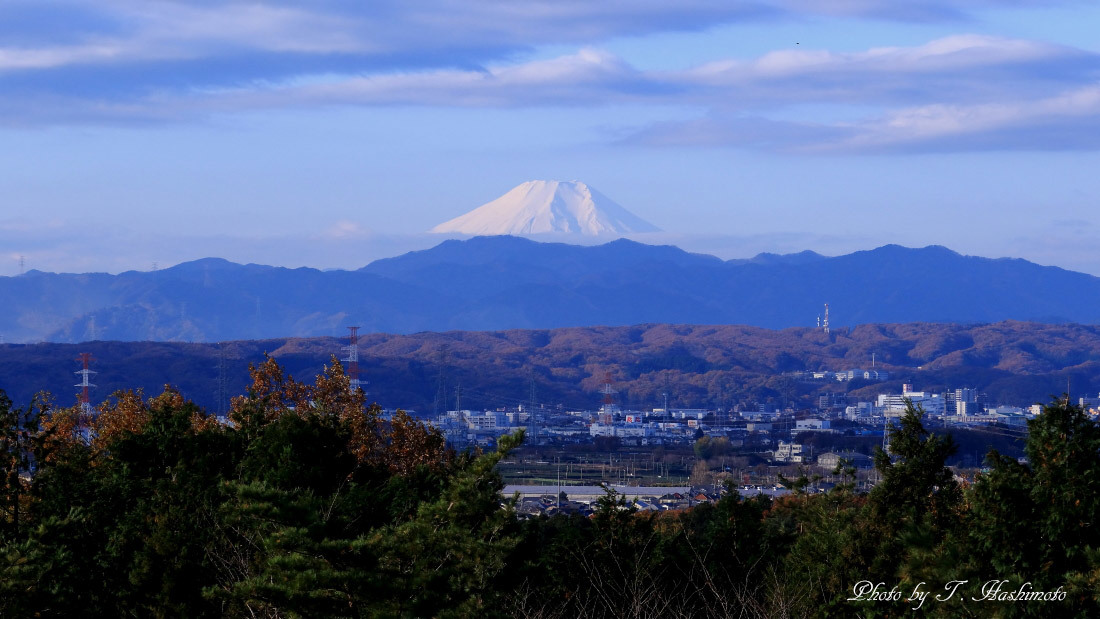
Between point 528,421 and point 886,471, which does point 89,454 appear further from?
point 528,421

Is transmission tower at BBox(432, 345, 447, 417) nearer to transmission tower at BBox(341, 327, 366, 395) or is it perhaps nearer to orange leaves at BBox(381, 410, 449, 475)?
transmission tower at BBox(341, 327, 366, 395)

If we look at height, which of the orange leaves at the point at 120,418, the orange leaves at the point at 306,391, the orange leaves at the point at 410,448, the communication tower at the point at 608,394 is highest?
the orange leaves at the point at 306,391

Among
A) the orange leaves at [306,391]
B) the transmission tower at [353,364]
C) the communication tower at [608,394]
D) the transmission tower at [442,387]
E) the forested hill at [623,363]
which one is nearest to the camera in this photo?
the orange leaves at [306,391]

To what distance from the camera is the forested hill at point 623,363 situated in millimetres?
97250

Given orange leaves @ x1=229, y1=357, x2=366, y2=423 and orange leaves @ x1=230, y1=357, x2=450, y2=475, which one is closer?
orange leaves @ x1=230, y1=357, x2=450, y2=475

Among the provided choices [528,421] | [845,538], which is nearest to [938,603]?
[845,538]

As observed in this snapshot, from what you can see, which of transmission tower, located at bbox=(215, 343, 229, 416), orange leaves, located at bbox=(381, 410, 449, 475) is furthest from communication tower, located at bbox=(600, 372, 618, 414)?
orange leaves, located at bbox=(381, 410, 449, 475)

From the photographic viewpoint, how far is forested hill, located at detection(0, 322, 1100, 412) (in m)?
97.2

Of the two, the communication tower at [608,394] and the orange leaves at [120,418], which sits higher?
the orange leaves at [120,418]

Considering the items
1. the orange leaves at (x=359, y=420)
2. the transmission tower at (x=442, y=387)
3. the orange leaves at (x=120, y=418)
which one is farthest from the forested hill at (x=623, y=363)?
the orange leaves at (x=359, y=420)

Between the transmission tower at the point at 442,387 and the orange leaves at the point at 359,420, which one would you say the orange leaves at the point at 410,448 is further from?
the transmission tower at the point at 442,387

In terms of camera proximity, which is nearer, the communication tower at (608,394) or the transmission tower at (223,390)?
the transmission tower at (223,390)

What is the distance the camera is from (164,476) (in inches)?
602

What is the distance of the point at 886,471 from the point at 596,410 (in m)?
103
